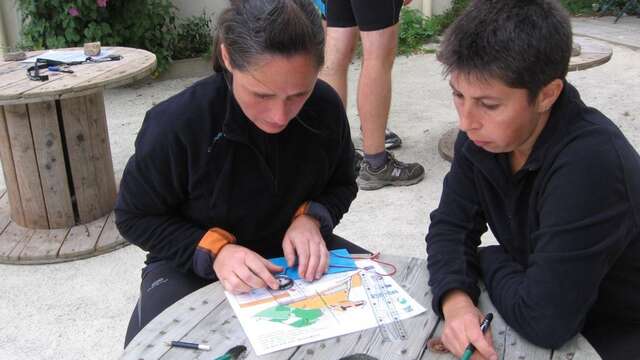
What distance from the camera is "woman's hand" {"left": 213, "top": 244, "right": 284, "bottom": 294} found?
5.06 ft

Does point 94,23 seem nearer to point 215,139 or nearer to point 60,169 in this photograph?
point 60,169

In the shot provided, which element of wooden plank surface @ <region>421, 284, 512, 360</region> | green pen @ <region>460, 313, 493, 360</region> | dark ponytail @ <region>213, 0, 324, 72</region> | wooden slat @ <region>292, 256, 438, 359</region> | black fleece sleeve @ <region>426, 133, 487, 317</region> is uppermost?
dark ponytail @ <region>213, 0, 324, 72</region>

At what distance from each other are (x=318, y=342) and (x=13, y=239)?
2777mm

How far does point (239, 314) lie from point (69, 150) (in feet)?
8.16

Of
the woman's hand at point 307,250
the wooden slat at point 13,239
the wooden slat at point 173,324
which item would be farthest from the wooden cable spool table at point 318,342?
the wooden slat at point 13,239

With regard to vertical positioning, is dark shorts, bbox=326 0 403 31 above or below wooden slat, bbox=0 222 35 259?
above

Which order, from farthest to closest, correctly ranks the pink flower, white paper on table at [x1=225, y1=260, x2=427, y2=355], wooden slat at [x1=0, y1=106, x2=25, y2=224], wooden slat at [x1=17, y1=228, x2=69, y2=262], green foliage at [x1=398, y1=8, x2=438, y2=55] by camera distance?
green foliage at [x1=398, y1=8, x2=438, y2=55] → the pink flower → wooden slat at [x1=0, y1=106, x2=25, y2=224] → wooden slat at [x1=17, y1=228, x2=69, y2=262] → white paper on table at [x1=225, y1=260, x2=427, y2=355]

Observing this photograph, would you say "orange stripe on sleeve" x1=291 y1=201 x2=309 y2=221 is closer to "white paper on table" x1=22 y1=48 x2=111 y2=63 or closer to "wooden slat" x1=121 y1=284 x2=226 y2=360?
"wooden slat" x1=121 y1=284 x2=226 y2=360

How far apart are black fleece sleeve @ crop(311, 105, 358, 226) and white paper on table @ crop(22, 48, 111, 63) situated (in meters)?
2.30

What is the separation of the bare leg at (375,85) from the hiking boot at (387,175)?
146 mm

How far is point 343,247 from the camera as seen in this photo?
6.51 ft

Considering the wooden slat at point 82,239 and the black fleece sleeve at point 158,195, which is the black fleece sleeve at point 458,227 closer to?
the black fleece sleeve at point 158,195

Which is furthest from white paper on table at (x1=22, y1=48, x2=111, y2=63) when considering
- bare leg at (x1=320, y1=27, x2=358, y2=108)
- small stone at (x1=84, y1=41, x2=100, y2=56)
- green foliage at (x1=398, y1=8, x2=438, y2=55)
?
green foliage at (x1=398, y1=8, x2=438, y2=55)

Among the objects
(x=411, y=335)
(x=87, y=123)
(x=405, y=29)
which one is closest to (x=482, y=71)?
(x=411, y=335)
